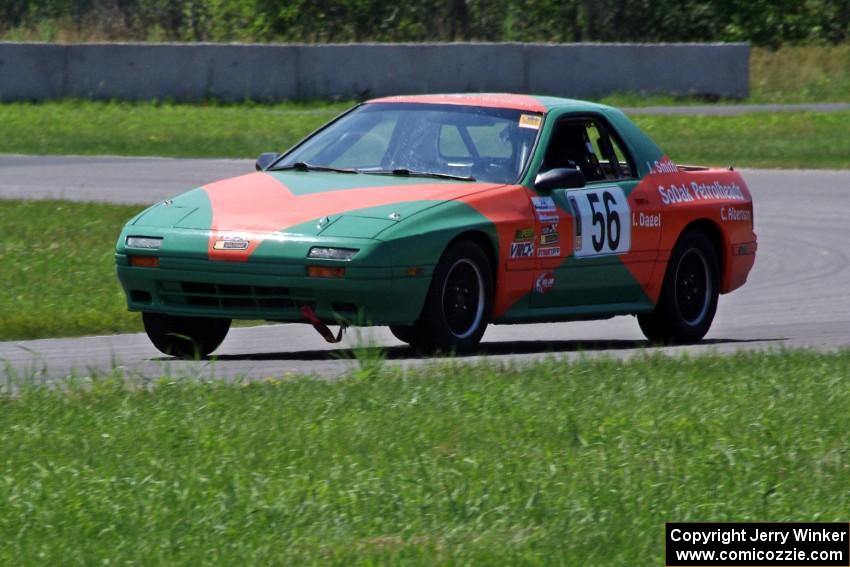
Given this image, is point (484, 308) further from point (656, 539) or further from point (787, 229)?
point (787, 229)

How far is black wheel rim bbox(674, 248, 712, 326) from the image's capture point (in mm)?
11102

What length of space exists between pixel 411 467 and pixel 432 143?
14.2ft

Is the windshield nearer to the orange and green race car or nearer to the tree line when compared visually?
the orange and green race car

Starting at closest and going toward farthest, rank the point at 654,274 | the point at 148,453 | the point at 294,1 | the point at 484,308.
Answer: the point at 148,453 → the point at 484,308 → the point at 654,274 → the point at 294,1

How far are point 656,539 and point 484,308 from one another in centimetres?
435

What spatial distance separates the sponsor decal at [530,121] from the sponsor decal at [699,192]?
1.01m

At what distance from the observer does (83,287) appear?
1253 centimetres

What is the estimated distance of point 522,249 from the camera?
971cm

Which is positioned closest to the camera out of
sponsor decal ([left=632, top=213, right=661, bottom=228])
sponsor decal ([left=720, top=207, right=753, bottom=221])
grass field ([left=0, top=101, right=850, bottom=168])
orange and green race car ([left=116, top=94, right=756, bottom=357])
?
orange and green race car ([left=116, top=94, right=756, bottom=357])

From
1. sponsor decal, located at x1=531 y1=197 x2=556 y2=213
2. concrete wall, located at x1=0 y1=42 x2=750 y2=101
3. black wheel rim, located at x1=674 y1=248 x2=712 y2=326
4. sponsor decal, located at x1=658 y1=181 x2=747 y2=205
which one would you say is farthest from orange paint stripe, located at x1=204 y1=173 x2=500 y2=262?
concrete wall, located at x1=0 y1=42 x2=750 y2=101

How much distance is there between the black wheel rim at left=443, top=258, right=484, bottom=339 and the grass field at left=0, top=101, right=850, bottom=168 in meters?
16.5

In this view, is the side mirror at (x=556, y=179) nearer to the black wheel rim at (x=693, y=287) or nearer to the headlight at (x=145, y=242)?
the black wheel rim at (x=693, y=287)

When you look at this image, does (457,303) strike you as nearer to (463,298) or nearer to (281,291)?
(463,298)

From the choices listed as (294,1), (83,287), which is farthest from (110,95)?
(83,287)
